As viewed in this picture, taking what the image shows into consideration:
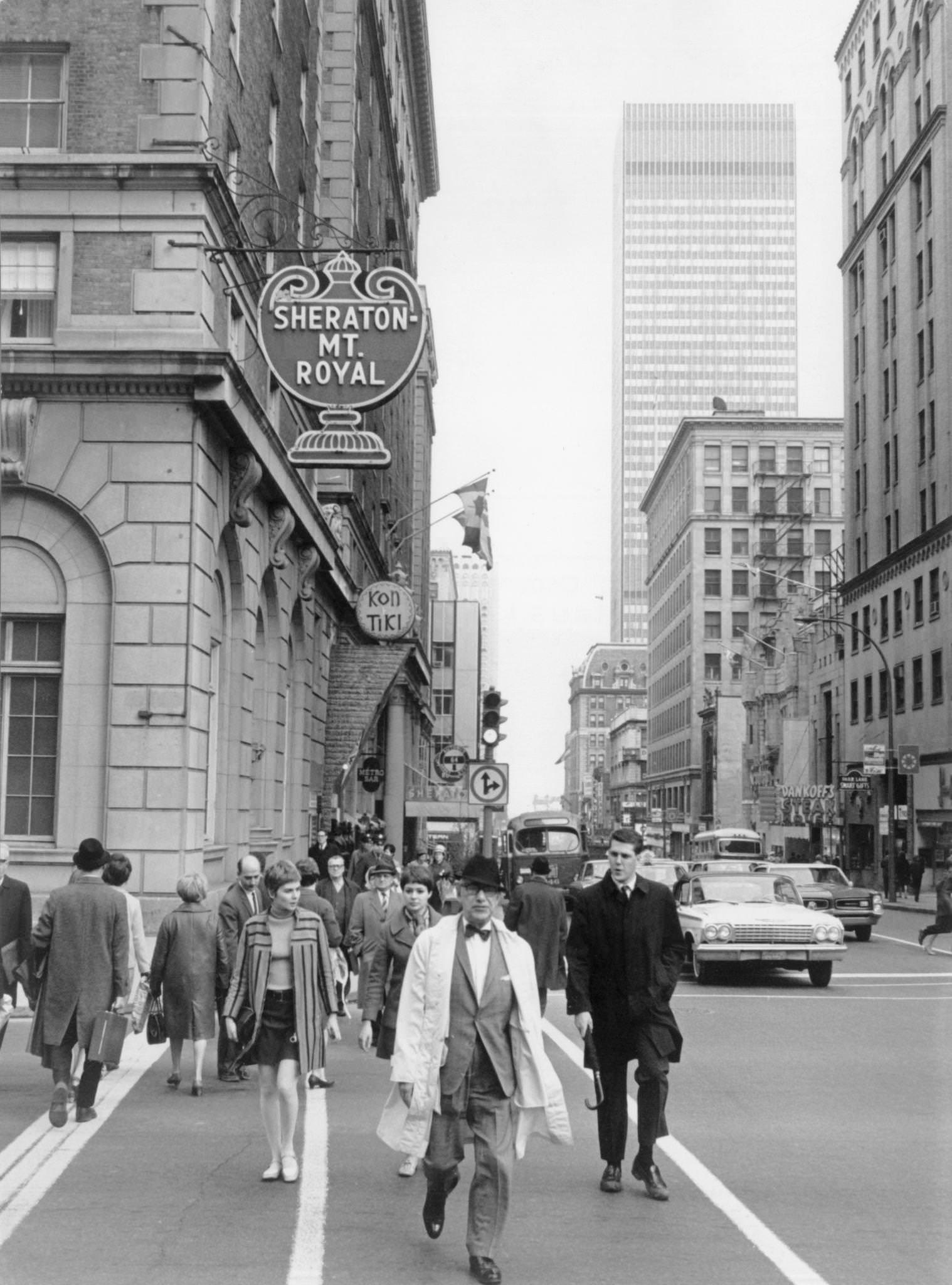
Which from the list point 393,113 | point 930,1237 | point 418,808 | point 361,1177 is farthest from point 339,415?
point 393,113

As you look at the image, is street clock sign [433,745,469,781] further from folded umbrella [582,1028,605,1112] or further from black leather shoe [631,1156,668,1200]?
black leather shoe [631,1156,668,1200]

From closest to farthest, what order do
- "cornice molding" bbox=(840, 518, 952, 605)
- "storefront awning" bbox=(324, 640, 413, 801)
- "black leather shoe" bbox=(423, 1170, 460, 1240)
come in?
"black leather shoe" bbox=(423, 1170, 460, 1240)
"storefront awning" bbox=(324, 640, 413, 801)
"cornice molding" bbox=(840, 518, 952, 605)

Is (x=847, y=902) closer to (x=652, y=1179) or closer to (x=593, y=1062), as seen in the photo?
(x=593, y=1062)

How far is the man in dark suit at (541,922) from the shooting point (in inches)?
595

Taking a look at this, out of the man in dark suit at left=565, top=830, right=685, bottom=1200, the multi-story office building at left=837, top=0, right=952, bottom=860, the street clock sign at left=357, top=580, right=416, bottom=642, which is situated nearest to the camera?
the man in dark suit at left=565, top=830, right=685, bottom=1200

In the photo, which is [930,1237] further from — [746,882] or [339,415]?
[339,415]

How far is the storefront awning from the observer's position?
118ft

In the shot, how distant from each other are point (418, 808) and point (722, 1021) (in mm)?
33449

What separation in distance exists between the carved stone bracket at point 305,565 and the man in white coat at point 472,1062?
23342 millimetres

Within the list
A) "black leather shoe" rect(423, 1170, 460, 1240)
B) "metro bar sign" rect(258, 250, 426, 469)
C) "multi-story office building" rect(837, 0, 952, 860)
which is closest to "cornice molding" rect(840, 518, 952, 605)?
"multi-story office building" rect(837, 0, 952, 860)

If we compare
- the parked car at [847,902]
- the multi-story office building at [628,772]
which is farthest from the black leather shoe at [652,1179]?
the multi-story office building at [628,772]

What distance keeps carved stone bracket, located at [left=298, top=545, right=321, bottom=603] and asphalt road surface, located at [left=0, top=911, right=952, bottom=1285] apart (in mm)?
17304

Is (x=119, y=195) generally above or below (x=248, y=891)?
above

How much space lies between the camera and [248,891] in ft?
40.3
